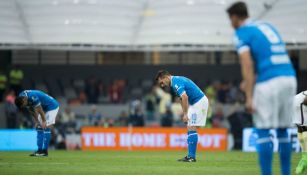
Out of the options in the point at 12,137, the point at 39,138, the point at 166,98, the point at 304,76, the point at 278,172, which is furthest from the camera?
the point at 304,76

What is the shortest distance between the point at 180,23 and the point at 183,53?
3.49 m

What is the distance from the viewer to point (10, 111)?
3684cm

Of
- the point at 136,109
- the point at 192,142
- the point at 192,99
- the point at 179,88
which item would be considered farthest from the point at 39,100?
the point at 136,109

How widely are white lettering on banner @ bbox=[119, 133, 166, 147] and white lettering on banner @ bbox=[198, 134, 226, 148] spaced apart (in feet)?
5.47

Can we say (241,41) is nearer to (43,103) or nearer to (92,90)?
(43,103)

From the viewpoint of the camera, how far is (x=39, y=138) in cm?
2220

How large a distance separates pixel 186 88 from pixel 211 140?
47.8 feet

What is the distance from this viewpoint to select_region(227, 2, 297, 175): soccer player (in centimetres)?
1050

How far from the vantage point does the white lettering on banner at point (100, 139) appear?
33469 millimetres

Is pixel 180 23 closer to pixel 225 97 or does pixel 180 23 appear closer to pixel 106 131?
pixel 225 97

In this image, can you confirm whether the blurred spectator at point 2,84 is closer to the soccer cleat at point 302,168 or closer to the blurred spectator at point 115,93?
the blurred spectator at point 115,93

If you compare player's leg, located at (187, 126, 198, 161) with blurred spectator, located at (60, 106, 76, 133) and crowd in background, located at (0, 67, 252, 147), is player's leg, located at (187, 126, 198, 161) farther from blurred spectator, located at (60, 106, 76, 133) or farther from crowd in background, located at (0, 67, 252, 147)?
blurred spectator, located at (60, 106, 76, 133)

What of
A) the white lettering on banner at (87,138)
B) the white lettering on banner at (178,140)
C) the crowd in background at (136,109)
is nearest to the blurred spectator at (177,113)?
the crowd in background at (136,109)

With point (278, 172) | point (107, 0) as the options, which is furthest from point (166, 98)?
point (278, 172)
